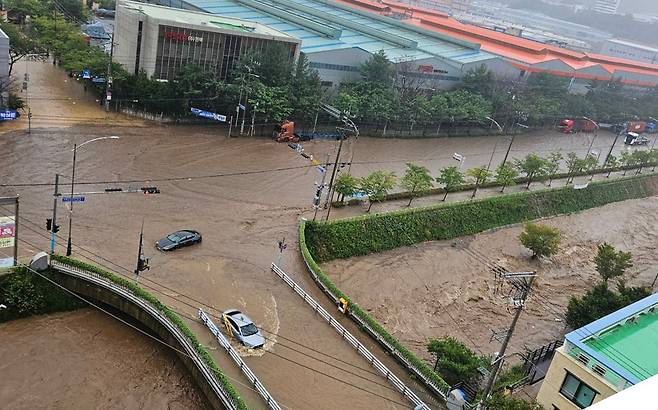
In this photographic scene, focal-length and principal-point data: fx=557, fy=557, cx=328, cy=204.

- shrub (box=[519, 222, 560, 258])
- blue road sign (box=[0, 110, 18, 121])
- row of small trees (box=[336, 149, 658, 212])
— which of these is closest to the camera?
blue road sign (box=[0, 110, 18, 121])

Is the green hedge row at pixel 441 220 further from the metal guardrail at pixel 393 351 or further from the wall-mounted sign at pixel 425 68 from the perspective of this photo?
the wall-mounted sign at pixel 425 68

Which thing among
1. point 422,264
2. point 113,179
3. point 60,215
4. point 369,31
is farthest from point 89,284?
point 369,31

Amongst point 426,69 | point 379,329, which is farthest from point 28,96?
point 426,69

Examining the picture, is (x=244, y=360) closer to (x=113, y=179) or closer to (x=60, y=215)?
(x=60, y=215)

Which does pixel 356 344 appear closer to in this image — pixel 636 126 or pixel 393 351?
pixel 393 351

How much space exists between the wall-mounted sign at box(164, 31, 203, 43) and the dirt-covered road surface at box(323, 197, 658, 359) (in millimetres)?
29253

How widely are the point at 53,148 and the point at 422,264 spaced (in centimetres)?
2759

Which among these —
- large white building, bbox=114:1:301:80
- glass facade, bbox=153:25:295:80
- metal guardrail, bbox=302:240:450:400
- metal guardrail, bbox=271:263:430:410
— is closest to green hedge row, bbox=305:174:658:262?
metal guardrail, bbox=302:240:450:400

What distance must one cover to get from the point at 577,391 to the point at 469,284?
17276 millimetres

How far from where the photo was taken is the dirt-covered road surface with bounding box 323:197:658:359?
3278 centimetres

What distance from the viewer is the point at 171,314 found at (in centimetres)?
2442

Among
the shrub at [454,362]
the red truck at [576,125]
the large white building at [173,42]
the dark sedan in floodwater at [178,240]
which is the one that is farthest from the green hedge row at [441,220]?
the large white building at [173,42]

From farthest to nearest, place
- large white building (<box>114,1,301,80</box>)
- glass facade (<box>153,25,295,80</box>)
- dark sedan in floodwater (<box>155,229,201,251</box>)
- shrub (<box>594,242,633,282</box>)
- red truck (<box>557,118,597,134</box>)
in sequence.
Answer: red truck (<box>557,118,597,134</box>), glass facade (<box>153,25,295,80</box>), large white building (<box>114,1,301,80</box>), shrub (<box>594,242,633,282</box>), dark sedan in floodwater (<box>155,229,201,251</box>)

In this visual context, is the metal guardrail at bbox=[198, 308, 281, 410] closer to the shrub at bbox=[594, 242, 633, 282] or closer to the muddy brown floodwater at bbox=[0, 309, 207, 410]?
the muddy brown floodwater at bbox=[0, 309, 207, 410]
